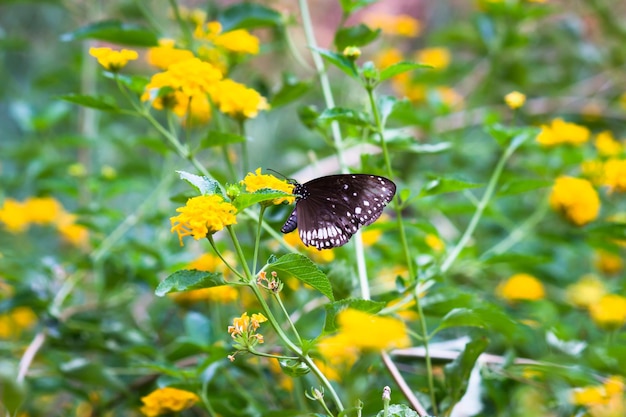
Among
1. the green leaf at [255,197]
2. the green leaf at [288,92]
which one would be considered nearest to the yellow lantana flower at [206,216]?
the green leaf at [255,197]

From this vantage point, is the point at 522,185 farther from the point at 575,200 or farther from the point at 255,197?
the point at 255,197

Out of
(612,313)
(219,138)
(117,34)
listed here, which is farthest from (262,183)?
(612,313)

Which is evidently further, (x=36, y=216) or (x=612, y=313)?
(x=36, y=216)

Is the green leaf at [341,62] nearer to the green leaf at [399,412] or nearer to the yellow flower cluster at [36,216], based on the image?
the green leaf at [399,412]

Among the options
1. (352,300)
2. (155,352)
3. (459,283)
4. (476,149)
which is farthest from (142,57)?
(352,300)

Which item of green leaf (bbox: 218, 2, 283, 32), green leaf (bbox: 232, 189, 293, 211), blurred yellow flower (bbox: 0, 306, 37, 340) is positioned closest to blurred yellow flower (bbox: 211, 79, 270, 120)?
green leaf (bbox: 218, 2, 283, 32)
